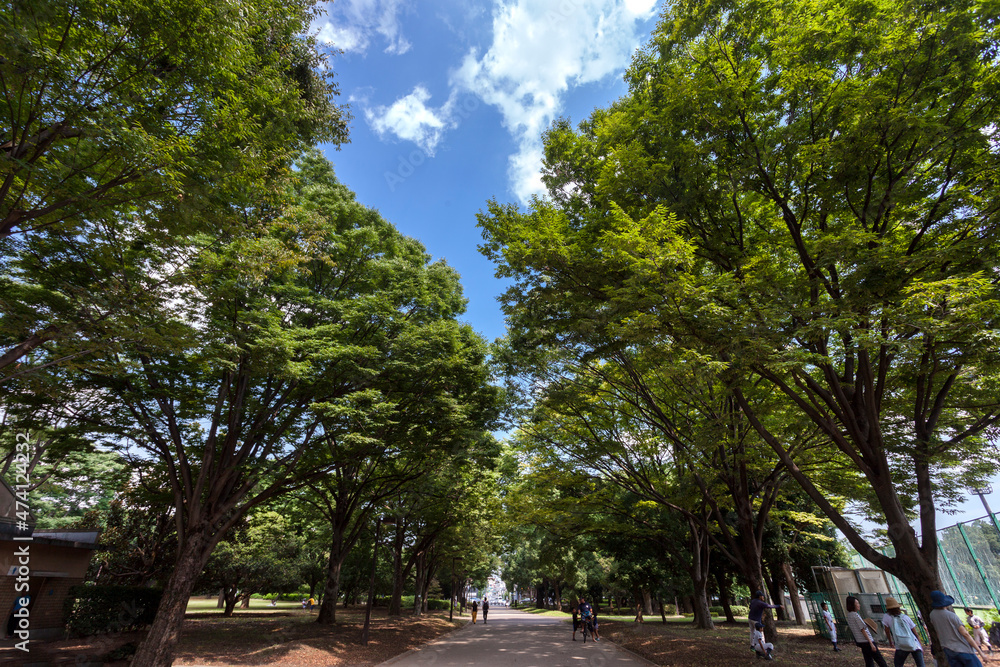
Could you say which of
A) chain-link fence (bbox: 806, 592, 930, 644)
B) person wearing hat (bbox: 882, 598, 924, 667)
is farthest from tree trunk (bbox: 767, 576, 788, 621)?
person wearing hat (bbox: 882, 598, 924, 667)

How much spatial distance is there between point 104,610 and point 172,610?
661 cm

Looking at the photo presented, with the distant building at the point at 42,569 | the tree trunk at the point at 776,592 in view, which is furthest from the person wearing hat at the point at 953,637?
the tree trunk at the point at 776,592

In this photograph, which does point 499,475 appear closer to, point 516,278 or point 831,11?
point 516,278

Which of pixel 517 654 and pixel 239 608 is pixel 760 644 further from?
pixel 239 608

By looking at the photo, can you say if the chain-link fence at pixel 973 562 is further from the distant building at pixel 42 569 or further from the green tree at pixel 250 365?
the distant building at pixel 42 569

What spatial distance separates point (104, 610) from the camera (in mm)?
13297

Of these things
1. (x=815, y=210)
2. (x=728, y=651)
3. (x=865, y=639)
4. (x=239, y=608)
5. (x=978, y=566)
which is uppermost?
(x=815, y=210)

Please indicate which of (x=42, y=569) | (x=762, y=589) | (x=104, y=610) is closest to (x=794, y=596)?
(x=762, y=589)

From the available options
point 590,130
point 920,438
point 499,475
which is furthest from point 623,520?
point 590,130

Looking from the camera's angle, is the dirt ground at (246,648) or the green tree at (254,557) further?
the green tree at (254,557)

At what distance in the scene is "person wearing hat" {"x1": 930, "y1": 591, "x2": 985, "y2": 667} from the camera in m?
5.75

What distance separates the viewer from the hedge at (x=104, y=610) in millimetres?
12984

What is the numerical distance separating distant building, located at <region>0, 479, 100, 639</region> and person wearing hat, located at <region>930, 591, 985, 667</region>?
1807cm

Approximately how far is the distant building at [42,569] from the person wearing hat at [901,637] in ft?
60.5
